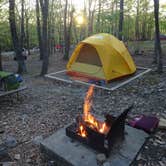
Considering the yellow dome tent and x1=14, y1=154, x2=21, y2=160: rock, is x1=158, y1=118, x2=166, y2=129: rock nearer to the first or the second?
x1=14, y1=154, x2=21, y2=160: rock

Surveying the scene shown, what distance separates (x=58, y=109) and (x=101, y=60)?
337 centimetres

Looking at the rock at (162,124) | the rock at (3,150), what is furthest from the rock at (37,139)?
the rock at (162,124)

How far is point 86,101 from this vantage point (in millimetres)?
6184

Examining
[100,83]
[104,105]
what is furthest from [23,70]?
[104,105]

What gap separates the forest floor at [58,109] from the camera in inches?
142

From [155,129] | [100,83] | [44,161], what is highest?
[100,83]

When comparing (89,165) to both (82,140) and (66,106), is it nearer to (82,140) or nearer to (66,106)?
(82,140)

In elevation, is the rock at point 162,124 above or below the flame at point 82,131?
below

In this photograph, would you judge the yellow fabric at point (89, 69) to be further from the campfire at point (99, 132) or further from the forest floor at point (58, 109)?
the campfire at point (99, 132)

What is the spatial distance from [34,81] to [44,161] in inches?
214

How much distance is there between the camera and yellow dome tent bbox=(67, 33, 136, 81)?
26.1 feet

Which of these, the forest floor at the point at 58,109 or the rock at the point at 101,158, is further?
the forest floor at the point at 58,109

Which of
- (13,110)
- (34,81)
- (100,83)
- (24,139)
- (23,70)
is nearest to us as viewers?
(24,139)

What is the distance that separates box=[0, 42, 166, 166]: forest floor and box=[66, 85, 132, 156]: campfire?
0.58 meters
